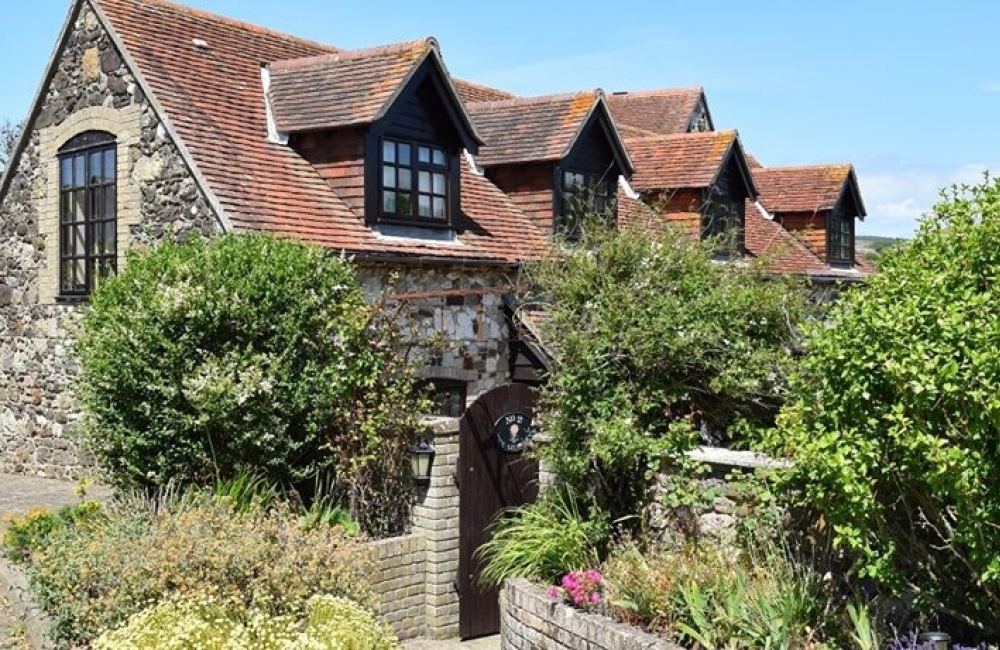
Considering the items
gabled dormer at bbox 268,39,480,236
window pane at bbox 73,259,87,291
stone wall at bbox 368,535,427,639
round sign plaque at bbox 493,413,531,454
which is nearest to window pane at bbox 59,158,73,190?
window pane at bbox 73,259,87,291

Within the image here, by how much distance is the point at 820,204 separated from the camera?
24922mm

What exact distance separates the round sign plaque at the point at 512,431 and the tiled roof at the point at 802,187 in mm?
15716

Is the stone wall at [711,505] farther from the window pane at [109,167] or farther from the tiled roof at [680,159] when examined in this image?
the tiled roof at [680,159]

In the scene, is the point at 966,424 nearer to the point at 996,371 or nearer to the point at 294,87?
the point at 996,371

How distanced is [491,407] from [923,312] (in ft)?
18.0

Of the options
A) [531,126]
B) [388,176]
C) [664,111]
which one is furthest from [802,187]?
[388,176]

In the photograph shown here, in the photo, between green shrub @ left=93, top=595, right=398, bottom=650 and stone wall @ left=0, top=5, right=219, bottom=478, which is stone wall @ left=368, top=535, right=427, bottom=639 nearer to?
green shrub @ left=93, top=595, right=398, bottom=650

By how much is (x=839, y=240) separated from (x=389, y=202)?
581 inches

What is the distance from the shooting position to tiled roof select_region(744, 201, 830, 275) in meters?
22.9

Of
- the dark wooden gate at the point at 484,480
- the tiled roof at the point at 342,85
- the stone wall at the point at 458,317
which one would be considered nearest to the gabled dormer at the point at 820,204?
the stone wall at the point at 458,317

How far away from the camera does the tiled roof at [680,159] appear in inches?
798

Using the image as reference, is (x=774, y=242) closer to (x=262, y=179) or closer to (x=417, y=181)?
(x=417, y=181)

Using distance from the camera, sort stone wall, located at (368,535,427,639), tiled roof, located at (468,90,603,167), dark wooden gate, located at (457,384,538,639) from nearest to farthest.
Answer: stone wall, located at (368,535,427,639)
dark wooden gate, located at (457,384,538,639)
tiled roof, located at (468,90,603,167)

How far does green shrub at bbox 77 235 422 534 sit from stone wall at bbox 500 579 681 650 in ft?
Answer: 7.16
